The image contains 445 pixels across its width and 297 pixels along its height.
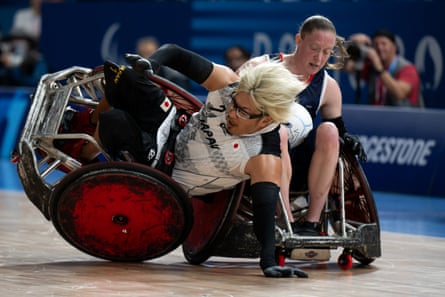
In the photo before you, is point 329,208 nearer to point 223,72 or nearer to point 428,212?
point 223,72

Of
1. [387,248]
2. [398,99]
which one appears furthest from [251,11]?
[387,248]

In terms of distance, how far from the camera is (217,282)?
5500 millimetres

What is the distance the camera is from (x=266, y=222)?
5.64 meters

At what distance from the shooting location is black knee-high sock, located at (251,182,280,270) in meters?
5.64

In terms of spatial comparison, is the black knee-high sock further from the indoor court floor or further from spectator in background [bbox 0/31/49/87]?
spectator in background [bbox 0/31/49/87]

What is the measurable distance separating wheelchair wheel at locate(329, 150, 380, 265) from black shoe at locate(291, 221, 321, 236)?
24 centimetres

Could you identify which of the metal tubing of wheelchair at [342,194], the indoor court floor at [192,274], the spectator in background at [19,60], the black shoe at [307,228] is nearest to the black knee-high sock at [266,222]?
the indoor court floor at [192,274]

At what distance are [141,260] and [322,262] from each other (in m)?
1.16

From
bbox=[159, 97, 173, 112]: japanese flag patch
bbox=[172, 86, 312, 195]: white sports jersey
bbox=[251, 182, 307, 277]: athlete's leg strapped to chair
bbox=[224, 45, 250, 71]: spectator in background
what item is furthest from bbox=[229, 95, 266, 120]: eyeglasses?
bbox=[224, 45, 250, 71]: spectator in background

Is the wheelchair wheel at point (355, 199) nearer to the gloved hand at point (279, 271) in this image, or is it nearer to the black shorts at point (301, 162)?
the black shorts at point (301, 162)

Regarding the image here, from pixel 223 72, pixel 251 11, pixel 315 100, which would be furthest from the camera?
pixel 251 11

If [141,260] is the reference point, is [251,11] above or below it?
above

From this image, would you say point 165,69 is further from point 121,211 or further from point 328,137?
point 121,211

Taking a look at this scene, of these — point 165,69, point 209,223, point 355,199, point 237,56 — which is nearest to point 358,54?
point 237,56
